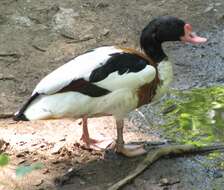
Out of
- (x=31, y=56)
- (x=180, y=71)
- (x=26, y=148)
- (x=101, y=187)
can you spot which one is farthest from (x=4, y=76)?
(x=101, y=187)

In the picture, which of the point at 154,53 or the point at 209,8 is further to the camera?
the point at 209,8

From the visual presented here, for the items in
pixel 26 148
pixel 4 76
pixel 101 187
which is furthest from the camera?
pixel 4 76

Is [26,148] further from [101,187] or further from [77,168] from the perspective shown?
[101,187]

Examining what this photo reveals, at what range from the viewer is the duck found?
3875 millimetres

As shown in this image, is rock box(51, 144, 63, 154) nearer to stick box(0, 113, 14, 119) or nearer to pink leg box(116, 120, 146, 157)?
pink leg box(116, 120, 146, 157)

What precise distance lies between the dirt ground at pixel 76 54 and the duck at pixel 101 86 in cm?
35

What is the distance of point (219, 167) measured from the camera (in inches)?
157

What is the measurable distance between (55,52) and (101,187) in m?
2.37

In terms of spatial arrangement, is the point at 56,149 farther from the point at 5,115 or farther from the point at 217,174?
the point at 217,174

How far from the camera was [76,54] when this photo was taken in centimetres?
590

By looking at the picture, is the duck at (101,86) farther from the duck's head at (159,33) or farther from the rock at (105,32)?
the rock at (105,32)

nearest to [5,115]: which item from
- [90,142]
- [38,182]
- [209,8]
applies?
[90,142]

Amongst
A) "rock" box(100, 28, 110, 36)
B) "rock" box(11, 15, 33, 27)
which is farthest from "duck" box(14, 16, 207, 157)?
"rock" box(11, 15, 33, 27)

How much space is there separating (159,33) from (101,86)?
0.63 m
